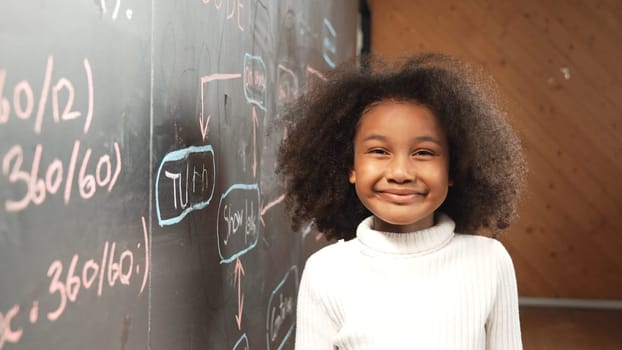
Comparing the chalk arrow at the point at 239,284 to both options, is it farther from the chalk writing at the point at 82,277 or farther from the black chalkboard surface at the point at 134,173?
the chalk writing at the point at 82,277

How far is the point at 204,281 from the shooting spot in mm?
1301

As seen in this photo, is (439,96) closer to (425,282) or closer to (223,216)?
(425,282)

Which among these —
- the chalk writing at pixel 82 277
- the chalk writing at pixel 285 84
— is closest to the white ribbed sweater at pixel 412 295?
the chalk writing at pixel 82 277

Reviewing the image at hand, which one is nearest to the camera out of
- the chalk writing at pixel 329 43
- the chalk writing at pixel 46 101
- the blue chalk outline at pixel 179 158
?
the chalk writing at pixel 46 101

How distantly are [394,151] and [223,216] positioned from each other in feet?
1.40

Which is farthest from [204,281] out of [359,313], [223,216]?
[359,313]

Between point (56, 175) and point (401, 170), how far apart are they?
0.65m

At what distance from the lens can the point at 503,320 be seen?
1220 millimetres

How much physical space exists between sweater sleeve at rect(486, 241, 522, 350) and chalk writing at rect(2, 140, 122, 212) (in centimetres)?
74

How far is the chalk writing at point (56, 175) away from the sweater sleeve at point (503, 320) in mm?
739

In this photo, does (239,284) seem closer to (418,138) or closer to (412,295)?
(412,295)

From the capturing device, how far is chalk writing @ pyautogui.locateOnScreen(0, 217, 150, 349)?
67 centimetres

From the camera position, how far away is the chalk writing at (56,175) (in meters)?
0.66

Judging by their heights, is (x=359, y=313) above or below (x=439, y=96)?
below
